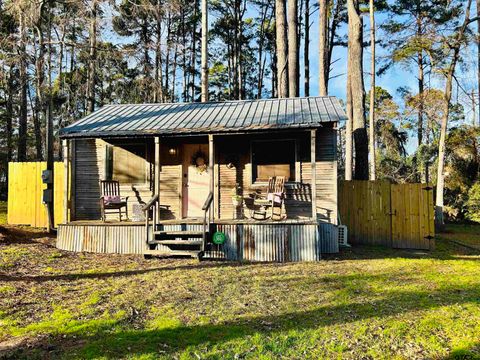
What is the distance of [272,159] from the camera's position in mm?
8828

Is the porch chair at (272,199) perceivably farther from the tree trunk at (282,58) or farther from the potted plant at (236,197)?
the tree trunk at (282,58)

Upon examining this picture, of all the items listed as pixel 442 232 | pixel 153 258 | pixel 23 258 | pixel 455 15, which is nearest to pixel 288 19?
pixel 455 15

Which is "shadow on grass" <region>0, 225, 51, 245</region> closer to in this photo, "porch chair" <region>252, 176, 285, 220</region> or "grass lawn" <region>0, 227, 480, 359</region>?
"grass lawn" <region>0, 227, 480, 359</region>

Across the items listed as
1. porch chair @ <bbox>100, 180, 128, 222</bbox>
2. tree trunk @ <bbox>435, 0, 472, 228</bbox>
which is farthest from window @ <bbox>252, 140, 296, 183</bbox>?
tree trunk @ <bbox>435, 0, 472, 228</bbox>

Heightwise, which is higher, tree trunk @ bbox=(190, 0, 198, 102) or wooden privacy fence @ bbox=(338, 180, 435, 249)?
tree trunk @ bbox=(190, 0, 198, 102)

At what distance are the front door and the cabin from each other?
3cm

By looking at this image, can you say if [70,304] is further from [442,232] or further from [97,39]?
[442,232]

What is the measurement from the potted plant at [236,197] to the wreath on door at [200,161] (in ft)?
3.21

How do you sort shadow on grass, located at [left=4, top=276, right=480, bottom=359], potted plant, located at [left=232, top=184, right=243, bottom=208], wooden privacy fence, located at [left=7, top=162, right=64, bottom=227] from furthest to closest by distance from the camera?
wooden privacy fence, located at [left=7, top=162, right=64, bottom=227] < potted plant, located at [left=232, top=184, right=243, bottom=208] < shadow on grass, located at [left=4, top=276, right=480, bottom=359]

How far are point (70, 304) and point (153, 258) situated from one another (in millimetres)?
2960

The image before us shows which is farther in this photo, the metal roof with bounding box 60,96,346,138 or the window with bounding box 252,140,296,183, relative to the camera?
the window with bounding box 252,140,296,183

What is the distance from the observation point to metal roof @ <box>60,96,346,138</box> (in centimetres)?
778

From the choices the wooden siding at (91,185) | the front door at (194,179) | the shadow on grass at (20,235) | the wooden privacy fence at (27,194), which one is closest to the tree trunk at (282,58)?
the front door at (194,179)

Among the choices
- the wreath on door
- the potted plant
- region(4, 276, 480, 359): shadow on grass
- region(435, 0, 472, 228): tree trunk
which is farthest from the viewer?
region(435, 0, 472, 228): tree trunk
